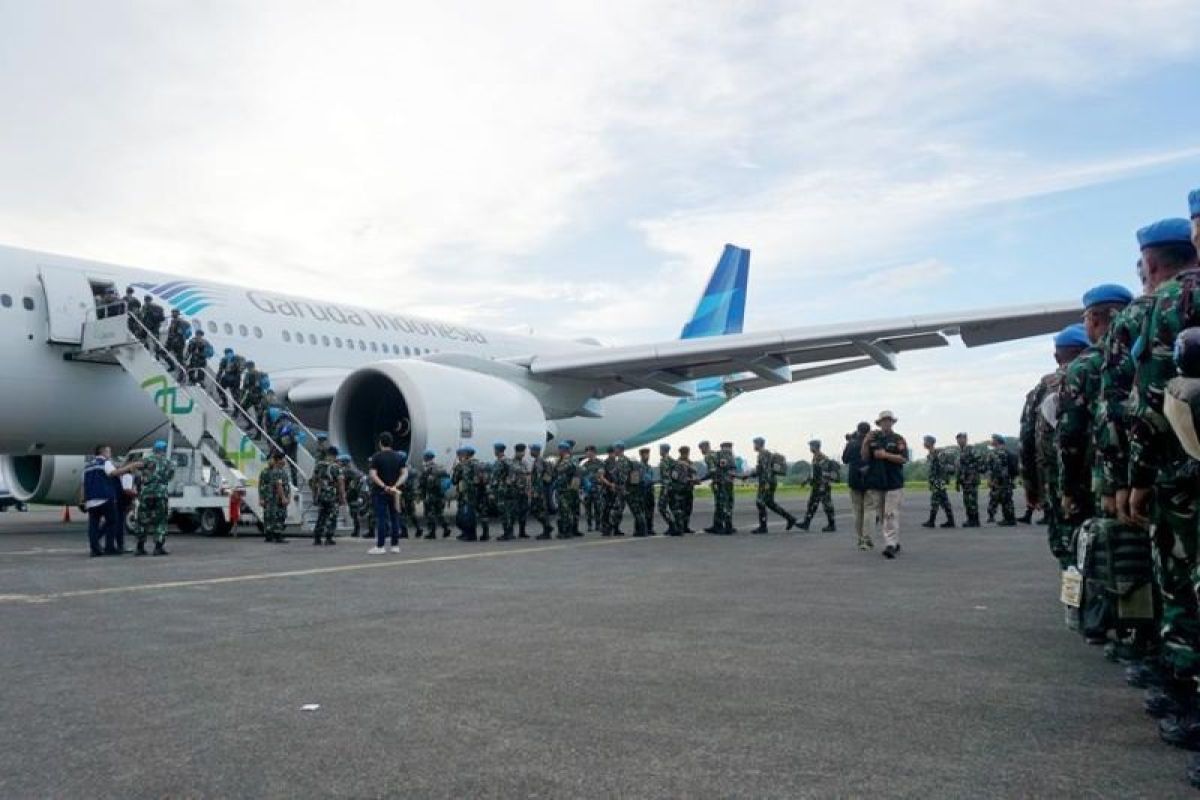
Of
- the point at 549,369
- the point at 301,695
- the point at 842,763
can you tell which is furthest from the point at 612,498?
the point at 842,763

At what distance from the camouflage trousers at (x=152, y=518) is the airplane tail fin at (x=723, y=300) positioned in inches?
630

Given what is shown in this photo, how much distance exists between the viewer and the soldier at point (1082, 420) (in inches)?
165

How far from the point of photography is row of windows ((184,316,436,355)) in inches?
580

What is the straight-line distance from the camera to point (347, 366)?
1697cm

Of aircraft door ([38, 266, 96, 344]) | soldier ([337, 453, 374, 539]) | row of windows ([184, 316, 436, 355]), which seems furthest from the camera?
row of windows ([184, 316, 436, 355])

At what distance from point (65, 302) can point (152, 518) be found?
13.7 feet

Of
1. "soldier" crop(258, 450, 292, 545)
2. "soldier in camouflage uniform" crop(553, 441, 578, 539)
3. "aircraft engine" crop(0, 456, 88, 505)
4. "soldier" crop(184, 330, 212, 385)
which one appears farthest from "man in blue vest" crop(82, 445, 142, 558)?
"aircraft engine" crop(0, 456, 88, 505)

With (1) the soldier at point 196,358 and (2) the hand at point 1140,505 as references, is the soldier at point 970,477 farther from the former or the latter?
(2) the hand at point 1140,505

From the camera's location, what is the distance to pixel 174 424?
1331 centimetres

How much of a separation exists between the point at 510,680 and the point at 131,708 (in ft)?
4.96

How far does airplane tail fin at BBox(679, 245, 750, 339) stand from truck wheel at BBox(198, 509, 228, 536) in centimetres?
1377

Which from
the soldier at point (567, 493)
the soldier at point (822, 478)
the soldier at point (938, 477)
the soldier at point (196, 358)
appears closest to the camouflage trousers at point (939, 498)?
the soldier at point (938, 477)

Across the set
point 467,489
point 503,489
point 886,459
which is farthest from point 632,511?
point 886,459

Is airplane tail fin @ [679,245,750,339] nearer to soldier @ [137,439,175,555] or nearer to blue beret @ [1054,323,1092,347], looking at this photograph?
soldier @ [137,439,175,555]
